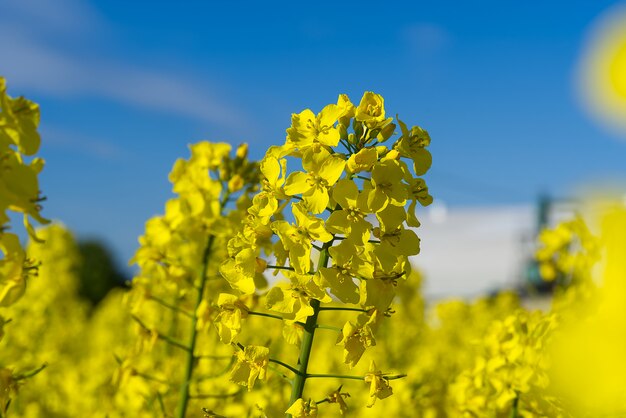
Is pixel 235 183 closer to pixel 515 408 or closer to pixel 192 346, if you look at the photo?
pixel 192 346

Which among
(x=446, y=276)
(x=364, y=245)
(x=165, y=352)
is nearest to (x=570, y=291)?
(x=165, y=352)

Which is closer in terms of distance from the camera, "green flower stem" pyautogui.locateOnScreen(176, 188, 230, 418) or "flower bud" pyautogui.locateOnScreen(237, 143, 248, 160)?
"green flower stem" pyautogui.locateOnScreen(176, 188, 230, 418)

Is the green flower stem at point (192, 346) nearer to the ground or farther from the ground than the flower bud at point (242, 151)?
nearer to the ground

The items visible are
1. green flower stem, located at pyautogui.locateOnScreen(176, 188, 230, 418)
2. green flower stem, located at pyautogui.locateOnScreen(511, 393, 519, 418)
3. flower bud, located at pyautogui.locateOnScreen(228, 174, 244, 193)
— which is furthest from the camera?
flower bud, located at pyautogui.locateOnScreen(228, 174, 244, 193)

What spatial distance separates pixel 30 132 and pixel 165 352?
3.11 metres

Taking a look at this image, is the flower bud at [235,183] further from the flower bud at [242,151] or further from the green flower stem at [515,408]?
the green flower stem at [515,408]

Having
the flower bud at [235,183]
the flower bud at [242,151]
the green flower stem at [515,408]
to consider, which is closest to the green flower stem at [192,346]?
the flower bud at [235,183]

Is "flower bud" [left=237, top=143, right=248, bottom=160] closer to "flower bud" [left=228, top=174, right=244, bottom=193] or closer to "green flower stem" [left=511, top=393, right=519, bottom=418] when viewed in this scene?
"flower bud" [left=228, top=174, right=244, bottom=193]

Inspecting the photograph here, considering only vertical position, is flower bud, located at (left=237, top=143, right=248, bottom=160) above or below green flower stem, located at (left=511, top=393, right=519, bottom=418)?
above

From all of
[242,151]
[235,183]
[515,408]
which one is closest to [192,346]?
[235,183]

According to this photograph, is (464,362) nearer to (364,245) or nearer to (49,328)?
(49,328)

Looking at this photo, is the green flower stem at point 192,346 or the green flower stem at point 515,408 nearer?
the green flower stem at point 192,346

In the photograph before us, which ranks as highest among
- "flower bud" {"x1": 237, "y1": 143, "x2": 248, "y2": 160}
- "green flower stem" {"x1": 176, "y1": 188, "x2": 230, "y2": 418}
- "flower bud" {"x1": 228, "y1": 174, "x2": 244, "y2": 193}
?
"flower bud" {"x1": 237, "y1": 143, "x2": 248, "y2": 160}

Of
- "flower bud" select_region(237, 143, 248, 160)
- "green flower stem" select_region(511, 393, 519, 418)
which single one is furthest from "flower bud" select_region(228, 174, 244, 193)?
"green flower stem" select_region(511, 393, 519, 418)
